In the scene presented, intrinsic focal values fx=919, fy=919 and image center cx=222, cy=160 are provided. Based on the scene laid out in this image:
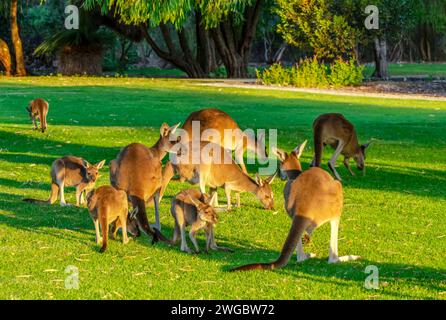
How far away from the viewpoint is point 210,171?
957 cm

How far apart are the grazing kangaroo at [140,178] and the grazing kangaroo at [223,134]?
7.42 ft

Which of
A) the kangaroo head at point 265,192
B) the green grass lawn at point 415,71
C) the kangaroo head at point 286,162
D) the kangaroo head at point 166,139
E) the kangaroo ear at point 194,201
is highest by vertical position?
the kangaroo head at point 166,139

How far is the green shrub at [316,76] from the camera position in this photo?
31344 millimetres

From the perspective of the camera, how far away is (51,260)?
7715mm

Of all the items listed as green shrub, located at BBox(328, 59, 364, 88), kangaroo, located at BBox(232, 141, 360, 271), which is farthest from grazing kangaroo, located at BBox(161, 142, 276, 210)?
green shrub, located at BBox(328, 59, 364, 88)

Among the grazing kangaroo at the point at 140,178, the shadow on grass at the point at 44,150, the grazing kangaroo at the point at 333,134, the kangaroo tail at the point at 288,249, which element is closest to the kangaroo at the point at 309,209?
the kangaroo tail at the point at 288,249

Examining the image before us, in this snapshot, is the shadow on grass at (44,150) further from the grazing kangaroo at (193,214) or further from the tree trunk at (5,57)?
the tree trunk at (5,57)

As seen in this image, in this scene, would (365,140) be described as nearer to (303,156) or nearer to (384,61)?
(303,156)

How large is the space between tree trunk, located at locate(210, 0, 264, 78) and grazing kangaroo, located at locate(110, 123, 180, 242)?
93.4ft

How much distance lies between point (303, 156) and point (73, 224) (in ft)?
20.6

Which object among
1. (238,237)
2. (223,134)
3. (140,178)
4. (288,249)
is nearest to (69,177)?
(140,178)

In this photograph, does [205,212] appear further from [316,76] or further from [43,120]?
[316,76]

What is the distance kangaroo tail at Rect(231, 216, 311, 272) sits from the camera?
6938 millimetres

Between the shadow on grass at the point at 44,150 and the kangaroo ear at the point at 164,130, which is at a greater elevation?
the kangaroo ear at the point at 164,130
